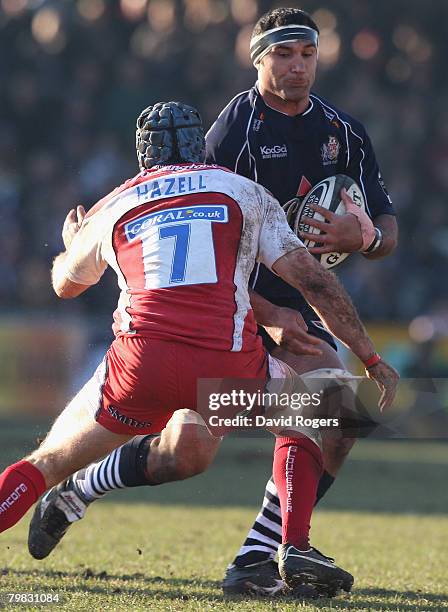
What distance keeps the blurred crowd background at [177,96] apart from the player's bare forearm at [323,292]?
9927 mm

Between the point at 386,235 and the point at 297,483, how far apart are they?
140 centimetres

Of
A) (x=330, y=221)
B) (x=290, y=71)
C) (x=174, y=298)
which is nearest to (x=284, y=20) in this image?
(x=290, y=71)

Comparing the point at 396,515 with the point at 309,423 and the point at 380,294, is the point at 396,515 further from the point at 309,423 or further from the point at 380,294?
the point at 380,294

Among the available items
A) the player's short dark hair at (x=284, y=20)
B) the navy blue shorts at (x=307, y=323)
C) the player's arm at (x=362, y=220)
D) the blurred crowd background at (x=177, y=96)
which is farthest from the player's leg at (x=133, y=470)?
the blurred crowd background at (x=177, y=96)

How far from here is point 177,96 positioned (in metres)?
16.0

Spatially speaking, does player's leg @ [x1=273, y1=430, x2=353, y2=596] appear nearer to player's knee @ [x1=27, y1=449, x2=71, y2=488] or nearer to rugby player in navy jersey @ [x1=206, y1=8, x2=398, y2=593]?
rugby player in navy jersey @ [x1=206, y1=8, x2=398, y2=593]

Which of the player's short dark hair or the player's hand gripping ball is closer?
the player's hand gripping ball

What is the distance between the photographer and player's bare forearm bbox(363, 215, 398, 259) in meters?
5.99

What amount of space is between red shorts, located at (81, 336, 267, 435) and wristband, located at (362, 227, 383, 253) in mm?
1175

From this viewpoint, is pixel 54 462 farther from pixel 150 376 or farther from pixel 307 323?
pixel 307 323

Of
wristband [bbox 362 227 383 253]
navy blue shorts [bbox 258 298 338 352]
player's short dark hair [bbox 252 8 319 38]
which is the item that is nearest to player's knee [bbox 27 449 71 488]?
navy blue shorts [bbox 258 298 338 352]

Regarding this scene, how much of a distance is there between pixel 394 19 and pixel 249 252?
41.8 ft

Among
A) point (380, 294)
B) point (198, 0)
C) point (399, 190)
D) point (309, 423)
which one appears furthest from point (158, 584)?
point (198, 0)

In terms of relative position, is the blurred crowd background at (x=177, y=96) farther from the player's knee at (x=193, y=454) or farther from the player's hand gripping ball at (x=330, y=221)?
the player's knee at (x=193, y=454)
